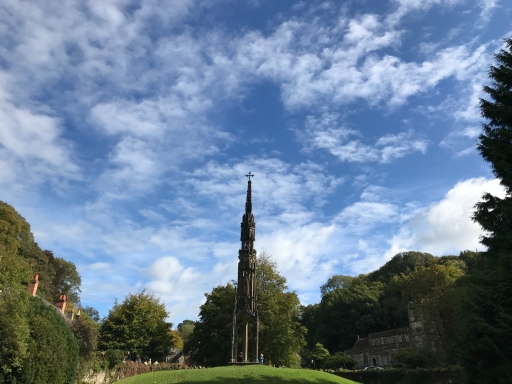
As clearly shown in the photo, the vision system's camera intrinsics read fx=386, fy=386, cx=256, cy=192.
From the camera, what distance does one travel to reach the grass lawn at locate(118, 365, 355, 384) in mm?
19719

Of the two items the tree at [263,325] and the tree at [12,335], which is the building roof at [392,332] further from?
the tree at [12,335]

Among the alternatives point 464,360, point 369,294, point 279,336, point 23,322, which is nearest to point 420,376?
point 279,336

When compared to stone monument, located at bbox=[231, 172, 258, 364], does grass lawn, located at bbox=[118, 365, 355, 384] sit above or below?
below

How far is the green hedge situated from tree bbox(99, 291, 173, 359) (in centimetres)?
1861

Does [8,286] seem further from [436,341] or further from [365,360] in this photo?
[365,360]

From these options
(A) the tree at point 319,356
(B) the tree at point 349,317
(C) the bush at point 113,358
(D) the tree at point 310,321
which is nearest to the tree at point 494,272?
(C) the bush at point 113,358

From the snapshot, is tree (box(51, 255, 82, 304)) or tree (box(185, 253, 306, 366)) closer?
tree (box(185, 253, 306, 366))

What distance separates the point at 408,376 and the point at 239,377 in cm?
2058

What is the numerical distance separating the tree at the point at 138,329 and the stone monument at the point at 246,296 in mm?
14586

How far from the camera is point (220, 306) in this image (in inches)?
1624

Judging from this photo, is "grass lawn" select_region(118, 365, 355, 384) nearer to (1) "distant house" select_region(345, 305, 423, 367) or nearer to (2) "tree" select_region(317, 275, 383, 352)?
(1) "distant house" select_region(345, 305, 423, 367)

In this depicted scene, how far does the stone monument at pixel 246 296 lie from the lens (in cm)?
2639

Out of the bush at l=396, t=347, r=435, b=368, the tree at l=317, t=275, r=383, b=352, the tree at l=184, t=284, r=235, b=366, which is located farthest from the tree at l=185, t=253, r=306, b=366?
the tree at l=317, t=275, r=383, b=352

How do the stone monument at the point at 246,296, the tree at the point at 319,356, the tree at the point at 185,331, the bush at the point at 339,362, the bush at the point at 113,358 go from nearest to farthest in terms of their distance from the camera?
the bush at the point at 113,358 < the stone monument at the point at 246,296 < the bush at the point at 339,362 < the tree at the point at 319,356 < the tree at the point at 185,331
